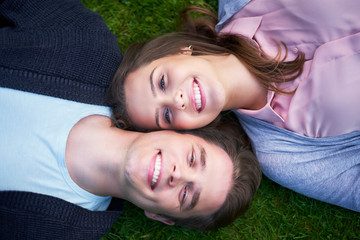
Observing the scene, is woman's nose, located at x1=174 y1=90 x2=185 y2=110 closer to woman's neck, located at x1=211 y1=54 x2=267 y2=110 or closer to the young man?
the young man

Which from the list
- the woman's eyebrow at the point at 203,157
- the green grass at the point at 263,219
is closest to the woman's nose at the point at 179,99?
the woman's eyebrow at the point at 203,157

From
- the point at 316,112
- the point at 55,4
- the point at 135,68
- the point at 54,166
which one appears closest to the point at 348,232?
the point at 316,112

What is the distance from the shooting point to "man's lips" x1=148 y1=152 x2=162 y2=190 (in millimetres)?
2225

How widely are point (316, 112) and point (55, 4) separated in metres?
2.52

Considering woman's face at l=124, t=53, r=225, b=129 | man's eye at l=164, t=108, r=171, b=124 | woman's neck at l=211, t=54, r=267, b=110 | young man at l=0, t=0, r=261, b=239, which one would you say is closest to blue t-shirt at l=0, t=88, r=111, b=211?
young man at l=0, t=0, r=261, b=239

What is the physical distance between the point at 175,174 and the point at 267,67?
132cm

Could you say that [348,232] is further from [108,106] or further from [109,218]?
[108,106]

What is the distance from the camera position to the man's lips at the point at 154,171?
2225 mm

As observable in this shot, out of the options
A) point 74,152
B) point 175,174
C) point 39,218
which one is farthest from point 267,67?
point 39,218

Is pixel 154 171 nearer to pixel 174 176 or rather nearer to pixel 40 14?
pixel 174 176

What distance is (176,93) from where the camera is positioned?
2393 mm

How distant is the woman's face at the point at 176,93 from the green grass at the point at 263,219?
112 centimetres

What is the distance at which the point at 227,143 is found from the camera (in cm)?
272

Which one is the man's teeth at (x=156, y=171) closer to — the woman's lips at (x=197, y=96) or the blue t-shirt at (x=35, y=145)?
the woman's lips at (x=197, y=96)
